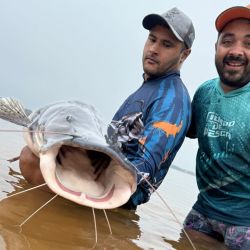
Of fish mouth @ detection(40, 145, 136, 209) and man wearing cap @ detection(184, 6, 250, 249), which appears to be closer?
fish mouth @ detection(40, 145, 136, 209)

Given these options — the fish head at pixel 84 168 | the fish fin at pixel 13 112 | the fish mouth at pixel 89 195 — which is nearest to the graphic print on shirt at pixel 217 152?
the fish head at pixel 84 168

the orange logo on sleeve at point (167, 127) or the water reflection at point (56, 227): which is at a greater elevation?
the orange logo on sleeve at point (167, 127)

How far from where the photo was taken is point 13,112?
2816 millimetres

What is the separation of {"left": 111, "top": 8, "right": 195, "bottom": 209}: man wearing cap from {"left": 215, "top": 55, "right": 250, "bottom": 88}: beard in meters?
0.33

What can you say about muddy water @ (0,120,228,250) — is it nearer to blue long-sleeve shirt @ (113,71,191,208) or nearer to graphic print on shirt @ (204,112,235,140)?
blue long-sleeve shirt @ (113,71,191,208)

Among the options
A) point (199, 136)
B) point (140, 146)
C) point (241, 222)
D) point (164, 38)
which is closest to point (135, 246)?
point (140, 146)

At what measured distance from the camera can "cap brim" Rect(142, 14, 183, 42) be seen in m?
3.25

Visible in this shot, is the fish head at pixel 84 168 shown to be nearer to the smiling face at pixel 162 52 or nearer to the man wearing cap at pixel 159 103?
the man wearing cap at pixel 159 103

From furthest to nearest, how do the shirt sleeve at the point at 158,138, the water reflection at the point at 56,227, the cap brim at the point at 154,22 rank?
the cap brim at the point at 154,22
the shirt sleeve at the point at 158,138
the water reflection at the point at 56,227

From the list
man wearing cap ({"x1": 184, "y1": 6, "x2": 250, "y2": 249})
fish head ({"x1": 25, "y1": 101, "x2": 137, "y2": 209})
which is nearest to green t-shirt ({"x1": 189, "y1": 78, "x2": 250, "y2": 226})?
man wearing cap ({"x1": 184, "y1": 6, "x2": 250, "y2": 249})

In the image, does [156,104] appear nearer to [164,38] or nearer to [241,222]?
[164,38]

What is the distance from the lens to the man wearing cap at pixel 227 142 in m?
2.94

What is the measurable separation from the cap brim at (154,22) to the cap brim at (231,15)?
0.33 m

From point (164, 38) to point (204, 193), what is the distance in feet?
4.27
